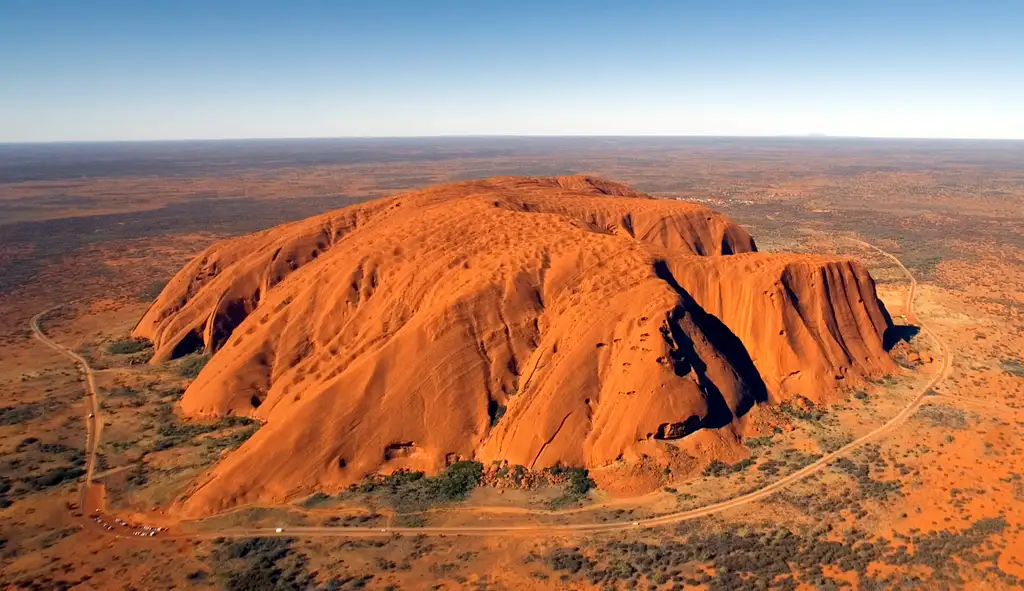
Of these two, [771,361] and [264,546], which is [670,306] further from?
[264,546]

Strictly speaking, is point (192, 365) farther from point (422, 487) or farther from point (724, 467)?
point (724, 467)

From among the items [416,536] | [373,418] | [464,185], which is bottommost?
[416,536]

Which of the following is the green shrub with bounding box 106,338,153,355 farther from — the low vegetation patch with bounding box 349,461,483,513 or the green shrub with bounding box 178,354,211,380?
the low vegetation patch with bounding box 349,461,483,513

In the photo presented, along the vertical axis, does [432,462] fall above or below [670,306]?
below

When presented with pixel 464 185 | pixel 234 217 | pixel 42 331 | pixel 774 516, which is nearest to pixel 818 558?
pixel 774 516

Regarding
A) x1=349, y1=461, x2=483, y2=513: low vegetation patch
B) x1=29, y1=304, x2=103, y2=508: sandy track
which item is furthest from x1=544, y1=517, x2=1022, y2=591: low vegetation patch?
x1=29, y1=304, x2=103, y2=508: sandy track

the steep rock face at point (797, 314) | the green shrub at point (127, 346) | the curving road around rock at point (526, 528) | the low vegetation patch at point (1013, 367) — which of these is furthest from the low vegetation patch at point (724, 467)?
the green shrub at point (127, 346)

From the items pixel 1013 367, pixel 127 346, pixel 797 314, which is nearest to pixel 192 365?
pixel 127 346

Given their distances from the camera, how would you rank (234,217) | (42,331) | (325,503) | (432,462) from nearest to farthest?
(325,503) < (432,462) < (42,331) < (234,217)

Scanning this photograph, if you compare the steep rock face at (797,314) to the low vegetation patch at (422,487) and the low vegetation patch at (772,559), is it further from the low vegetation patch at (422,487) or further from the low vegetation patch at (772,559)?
the low vegetation patch at (422,487)
